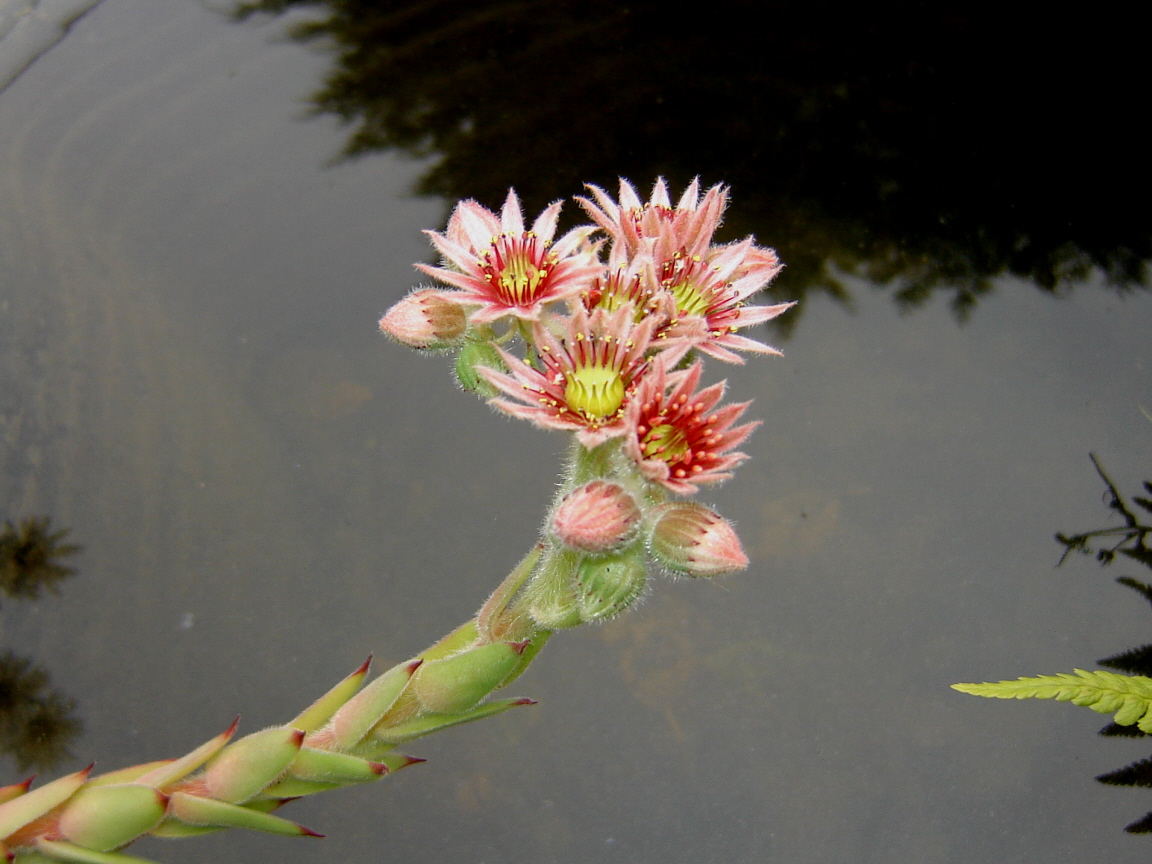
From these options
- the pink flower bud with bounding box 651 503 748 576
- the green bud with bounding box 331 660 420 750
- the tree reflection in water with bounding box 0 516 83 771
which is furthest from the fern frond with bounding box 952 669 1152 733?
the tree reflection in water with bounding box 0 516 83 771

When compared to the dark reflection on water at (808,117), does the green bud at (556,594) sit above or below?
below

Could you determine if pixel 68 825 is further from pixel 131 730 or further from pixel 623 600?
pixel 623 600

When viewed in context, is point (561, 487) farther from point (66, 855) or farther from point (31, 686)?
point (31, 686)

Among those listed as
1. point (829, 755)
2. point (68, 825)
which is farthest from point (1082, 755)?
point (68, 825)

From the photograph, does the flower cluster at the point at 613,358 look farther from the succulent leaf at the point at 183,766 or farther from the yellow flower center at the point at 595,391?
the succulent leaf at the point at 183,766

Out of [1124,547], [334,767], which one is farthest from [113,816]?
[1124,547]

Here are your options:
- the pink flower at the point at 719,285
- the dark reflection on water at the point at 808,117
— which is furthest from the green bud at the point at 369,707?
the dark reflection on water at the point at 808,117
